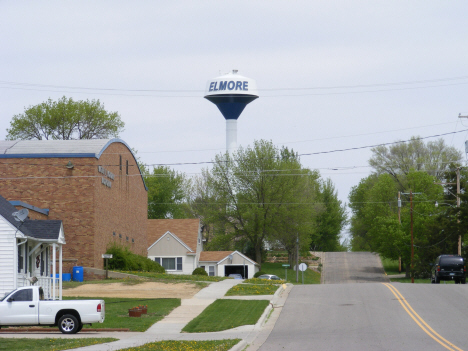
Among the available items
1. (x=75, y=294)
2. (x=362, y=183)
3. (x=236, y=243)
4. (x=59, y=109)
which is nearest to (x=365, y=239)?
(x=362, y=183)

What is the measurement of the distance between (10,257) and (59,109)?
52.0 meters

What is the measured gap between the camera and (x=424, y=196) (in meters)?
76.9

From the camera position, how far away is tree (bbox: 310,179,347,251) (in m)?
100

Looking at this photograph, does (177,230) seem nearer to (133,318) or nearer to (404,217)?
(404,217)

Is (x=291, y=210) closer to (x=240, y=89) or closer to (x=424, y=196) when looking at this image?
(x=424, y=196)

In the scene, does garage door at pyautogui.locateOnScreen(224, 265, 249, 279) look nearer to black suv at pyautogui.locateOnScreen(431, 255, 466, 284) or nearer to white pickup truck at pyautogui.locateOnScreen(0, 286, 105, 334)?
black suv at pyautogui.locateOnScreen(431, 255, 466, 284)

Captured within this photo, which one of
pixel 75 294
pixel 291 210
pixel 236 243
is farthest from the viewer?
pixel 236 243

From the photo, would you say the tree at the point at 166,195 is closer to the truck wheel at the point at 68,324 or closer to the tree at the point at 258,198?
the tree at the point at 258,198

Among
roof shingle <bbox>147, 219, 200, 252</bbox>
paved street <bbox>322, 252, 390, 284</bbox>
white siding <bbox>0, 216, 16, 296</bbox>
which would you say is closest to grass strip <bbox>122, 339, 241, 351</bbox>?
white siding <bbox>0, 216, 16, 296</bbox>

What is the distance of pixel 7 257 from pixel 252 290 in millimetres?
12924

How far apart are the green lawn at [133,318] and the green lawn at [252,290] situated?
4139mm

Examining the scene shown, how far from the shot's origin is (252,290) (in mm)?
34969

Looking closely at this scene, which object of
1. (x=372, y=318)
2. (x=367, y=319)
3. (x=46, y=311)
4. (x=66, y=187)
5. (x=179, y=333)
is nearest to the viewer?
(x=46, y=311)

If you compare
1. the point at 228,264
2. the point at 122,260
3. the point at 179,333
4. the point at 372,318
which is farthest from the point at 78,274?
the point at 228,264
